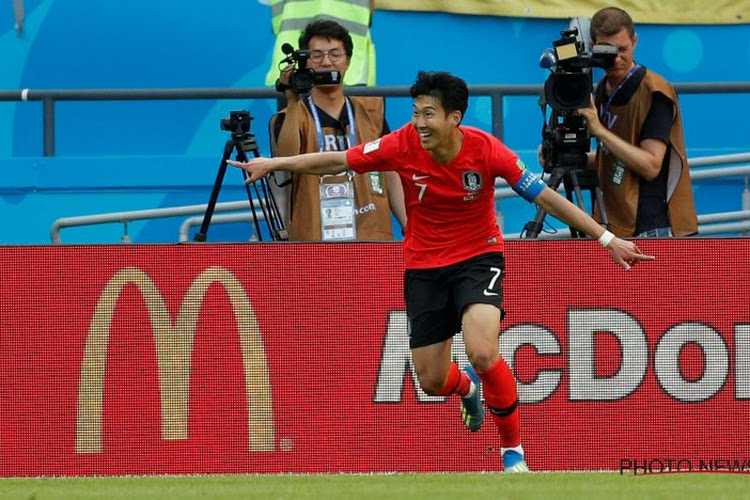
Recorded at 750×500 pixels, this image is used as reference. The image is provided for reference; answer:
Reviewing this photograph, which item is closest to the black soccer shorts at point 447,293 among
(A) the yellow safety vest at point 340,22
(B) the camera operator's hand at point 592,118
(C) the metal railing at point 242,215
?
Answer: (B) the camera operator's hand at point 592,118

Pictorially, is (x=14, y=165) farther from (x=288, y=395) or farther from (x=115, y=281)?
(x=288, y=395)

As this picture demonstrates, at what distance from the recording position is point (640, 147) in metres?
9.84

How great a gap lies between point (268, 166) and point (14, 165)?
4393 mm

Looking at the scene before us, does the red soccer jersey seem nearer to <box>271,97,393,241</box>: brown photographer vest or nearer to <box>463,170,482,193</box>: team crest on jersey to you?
<box>463,170,482,193</box>: team crest on jersey

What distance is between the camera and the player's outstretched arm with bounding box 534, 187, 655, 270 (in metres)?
8.56

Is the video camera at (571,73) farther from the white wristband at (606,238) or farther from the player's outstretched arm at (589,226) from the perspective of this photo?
the white wristband at (606,238)

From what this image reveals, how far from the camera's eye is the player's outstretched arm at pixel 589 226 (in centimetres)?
856

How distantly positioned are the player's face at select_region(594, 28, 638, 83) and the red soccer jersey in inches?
54.7

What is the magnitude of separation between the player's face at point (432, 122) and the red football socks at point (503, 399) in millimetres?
1182

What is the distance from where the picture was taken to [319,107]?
33.1ft

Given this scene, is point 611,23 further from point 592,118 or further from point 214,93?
point 214,93

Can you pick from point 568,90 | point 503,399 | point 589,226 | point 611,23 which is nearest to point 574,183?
point 568,90

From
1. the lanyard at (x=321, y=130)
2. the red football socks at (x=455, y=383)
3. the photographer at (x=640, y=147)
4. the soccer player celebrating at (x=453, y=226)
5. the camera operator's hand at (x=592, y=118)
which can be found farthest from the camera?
the lanyard at (x=321, y=130)

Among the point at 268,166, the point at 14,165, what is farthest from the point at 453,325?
the point at 14,165
